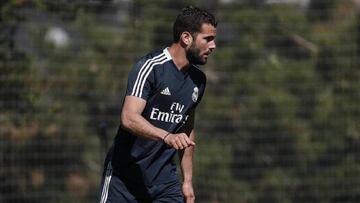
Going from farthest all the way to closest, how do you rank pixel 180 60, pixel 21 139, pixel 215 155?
pixel 215 155, pixel 21 139, pixel 180 60

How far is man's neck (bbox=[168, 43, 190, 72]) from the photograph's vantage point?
Answer: 19.7ft

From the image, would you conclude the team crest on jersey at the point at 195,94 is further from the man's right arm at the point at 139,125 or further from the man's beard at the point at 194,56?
the man's right arm at the point at 139,125

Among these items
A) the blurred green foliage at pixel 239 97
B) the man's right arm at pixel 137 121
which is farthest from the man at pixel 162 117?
the blurred green foliage at pixel 239 97

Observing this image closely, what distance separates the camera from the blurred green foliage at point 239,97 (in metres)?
10.8

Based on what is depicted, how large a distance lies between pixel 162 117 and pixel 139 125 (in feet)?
1.22

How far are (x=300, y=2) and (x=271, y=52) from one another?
0.69m

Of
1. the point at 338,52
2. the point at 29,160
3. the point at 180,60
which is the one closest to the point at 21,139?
the point at 29,160

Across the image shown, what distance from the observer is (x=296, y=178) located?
453 inches

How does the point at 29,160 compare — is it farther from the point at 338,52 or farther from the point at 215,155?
the point at 338,52

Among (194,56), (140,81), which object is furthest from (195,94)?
(140,81)

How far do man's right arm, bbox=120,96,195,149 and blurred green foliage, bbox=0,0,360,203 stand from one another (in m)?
5.09

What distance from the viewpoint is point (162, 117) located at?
594cm

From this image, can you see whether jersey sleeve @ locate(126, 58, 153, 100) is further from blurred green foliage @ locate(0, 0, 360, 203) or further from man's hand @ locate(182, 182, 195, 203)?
blurred green foliage @ locate(0, 0, 360, 203)

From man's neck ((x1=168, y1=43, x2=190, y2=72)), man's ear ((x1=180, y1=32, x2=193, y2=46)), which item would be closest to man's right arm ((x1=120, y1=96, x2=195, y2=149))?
man's neck ((x1=168, y1=43, x2=190, y2=72))
